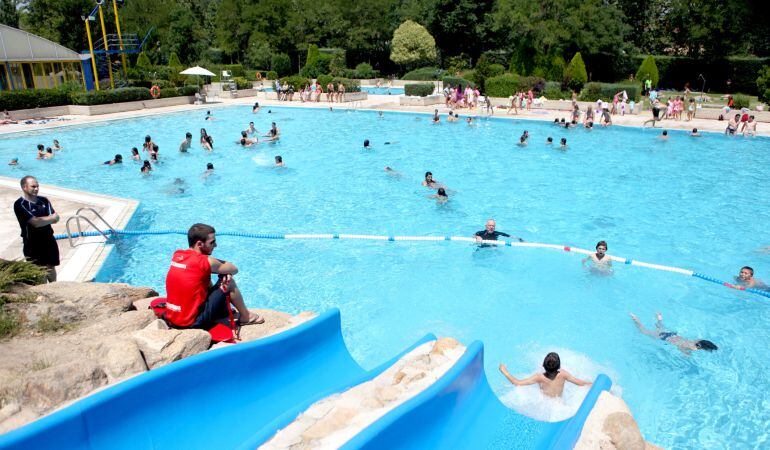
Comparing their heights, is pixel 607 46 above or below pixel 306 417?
above

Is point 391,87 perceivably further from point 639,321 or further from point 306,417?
point 306,417

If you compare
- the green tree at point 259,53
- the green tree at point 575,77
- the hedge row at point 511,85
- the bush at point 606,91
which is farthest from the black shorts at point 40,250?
the green tree at point 259,53

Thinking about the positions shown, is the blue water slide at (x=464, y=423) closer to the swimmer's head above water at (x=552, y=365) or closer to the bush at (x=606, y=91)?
the swimmer's head above water at (x=552, y=365)

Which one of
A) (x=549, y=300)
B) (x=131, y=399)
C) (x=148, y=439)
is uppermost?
(x=131, y=399)

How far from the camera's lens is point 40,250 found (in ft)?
22.8

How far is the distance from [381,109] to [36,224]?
81.8 ft

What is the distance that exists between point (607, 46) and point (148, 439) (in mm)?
42480

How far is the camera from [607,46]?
39438mm

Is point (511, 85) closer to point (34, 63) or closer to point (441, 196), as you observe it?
point (441, 196)

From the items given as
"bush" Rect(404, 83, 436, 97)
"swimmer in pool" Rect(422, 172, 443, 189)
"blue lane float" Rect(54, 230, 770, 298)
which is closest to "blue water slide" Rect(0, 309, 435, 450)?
"blue lane float" Rect(54, 230, 770, 298)

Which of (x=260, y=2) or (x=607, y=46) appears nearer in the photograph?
(x=607, y=46)

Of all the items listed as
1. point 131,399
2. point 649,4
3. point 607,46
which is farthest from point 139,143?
point 649,4

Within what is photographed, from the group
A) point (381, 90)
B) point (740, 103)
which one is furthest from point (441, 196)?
point (381, 90)

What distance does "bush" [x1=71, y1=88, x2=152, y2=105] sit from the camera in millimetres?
28906
